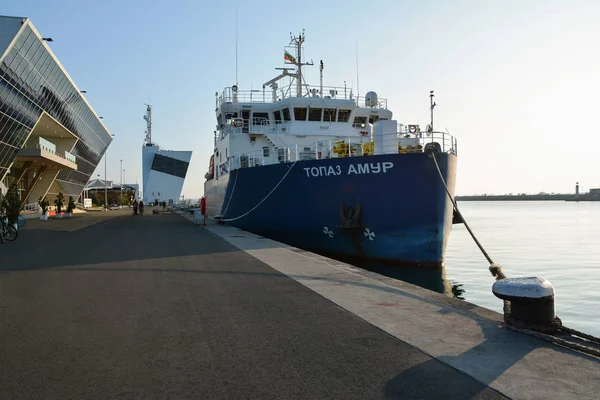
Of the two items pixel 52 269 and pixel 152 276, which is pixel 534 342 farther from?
pixel 52 269

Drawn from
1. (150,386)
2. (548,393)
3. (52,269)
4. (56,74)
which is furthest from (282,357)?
(56,74)

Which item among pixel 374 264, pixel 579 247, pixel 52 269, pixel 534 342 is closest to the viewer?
pixel 534 342

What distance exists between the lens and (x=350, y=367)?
3.95m

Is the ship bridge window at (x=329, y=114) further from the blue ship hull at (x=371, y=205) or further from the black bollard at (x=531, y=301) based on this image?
the black bollard at (x=531, y=301)

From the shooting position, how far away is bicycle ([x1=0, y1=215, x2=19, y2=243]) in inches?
629

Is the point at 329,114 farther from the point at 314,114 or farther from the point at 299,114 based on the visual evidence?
the point at 299,114

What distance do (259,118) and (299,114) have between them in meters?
2.05

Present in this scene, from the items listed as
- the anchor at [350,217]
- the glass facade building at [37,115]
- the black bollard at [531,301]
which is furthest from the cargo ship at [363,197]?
the glass facade building at [37,115]

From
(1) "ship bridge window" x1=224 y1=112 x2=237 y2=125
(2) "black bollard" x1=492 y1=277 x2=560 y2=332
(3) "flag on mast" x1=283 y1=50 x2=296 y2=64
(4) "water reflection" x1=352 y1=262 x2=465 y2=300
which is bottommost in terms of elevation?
(4) "water reflection" x1=352 y1=262 x2=465 y2=300

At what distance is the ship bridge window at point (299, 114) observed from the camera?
21.8 m

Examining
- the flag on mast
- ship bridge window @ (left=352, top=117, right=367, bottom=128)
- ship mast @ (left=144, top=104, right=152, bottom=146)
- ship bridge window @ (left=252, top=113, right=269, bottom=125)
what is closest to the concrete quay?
ship bridge window @ (left=252, top=113, right=269, bottom=125)

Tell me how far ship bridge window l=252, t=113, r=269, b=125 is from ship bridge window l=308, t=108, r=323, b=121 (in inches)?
82.5

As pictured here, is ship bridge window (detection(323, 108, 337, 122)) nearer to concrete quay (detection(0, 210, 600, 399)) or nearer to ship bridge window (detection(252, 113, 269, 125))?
ship bridge window (detection(252, 113, 269, 125))

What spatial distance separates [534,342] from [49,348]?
15.2ft
